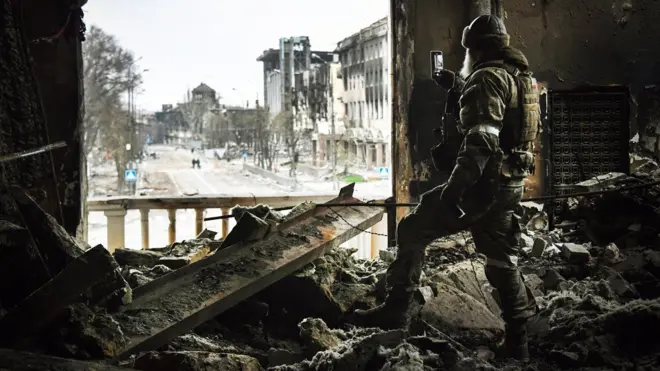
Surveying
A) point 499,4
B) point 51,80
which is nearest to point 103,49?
point 51,80

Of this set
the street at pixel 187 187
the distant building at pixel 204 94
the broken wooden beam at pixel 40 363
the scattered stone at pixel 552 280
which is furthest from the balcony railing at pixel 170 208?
the broken wooden beam at pixel 40 363

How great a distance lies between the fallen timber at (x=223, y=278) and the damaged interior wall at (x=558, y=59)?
1.54 meters

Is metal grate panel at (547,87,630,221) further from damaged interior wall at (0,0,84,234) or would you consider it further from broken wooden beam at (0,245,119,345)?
broken wooden beam at (0,245,119,345)

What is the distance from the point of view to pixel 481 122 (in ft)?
10.6

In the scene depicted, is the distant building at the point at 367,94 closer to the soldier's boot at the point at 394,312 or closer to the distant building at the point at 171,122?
the soldier's boot at the point at 394,312

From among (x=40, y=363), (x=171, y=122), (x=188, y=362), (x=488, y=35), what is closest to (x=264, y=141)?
(x=171, y=122)

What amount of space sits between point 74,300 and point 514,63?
8.86ft

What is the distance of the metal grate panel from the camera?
6070 mm

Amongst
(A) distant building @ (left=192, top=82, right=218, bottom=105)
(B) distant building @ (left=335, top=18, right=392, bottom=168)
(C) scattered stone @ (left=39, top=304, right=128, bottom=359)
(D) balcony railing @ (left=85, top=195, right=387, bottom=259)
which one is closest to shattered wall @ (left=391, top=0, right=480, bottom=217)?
(B) distant building @ (left=335, top=18, right=392, bottom=168)

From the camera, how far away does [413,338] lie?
333cm

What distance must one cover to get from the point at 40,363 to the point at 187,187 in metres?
5.79

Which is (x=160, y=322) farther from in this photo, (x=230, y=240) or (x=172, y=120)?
(x=172, y=120)

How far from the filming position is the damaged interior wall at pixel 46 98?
3.82m

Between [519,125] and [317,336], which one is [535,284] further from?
[317,336]
